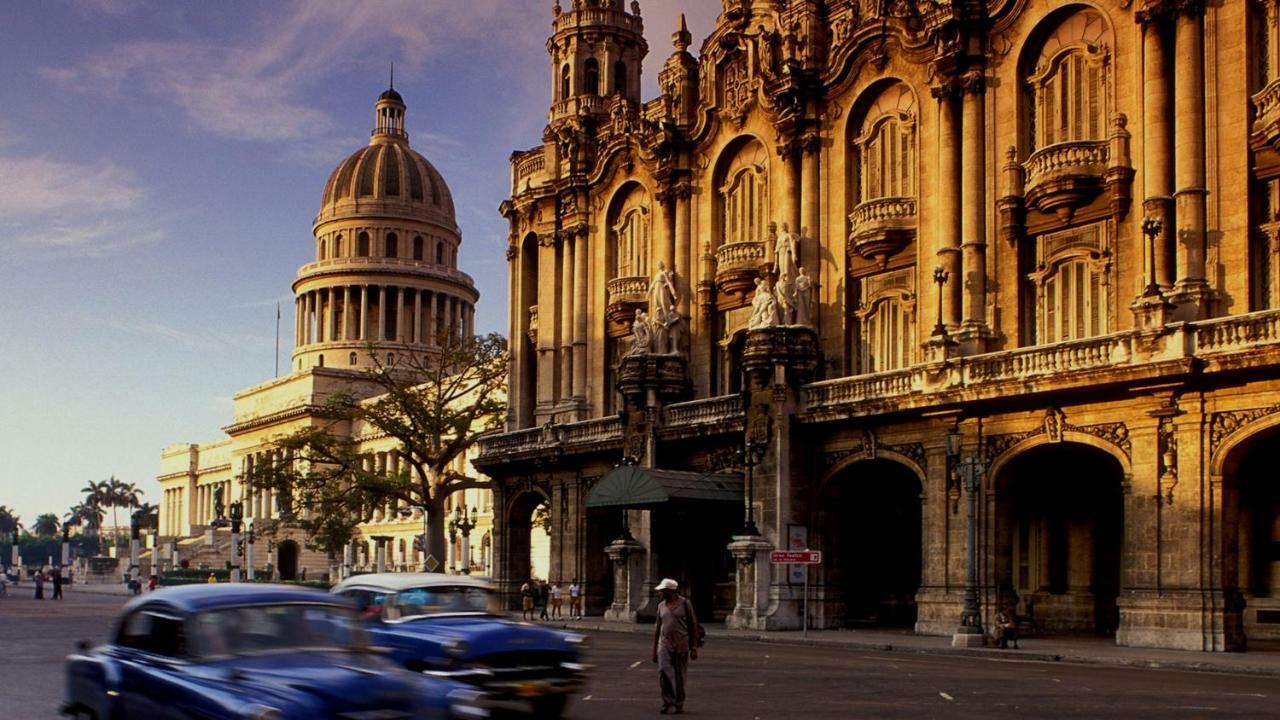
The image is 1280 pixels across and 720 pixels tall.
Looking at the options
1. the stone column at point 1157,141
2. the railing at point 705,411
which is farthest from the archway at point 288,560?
the stone column at point 1157,141

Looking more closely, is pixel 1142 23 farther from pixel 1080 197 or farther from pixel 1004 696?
pixel 1004 696

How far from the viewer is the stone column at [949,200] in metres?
41.0

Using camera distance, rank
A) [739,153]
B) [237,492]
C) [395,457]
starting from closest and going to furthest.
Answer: [739,153]
[395,457]
[237,492]

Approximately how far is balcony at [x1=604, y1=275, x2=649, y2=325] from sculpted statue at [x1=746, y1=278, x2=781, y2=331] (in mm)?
10511

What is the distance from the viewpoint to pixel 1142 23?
120 feet

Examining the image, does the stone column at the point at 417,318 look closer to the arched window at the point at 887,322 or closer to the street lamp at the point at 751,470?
the arched window at the point at 887,322

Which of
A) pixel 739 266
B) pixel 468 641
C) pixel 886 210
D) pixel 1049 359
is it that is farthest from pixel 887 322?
pixel 468 641

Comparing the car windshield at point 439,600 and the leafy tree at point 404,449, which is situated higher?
the leafy tree at point 404,449

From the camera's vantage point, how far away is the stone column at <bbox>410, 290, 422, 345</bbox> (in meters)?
142

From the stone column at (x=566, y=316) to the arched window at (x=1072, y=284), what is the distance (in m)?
23.8

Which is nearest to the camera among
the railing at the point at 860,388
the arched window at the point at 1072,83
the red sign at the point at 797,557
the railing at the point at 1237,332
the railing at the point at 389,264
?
the railing at the point at 1237,332

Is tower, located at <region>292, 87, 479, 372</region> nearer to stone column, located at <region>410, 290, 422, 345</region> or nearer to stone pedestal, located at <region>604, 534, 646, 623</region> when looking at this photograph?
stone column, located at <region>410, 290, 422, 345</region>

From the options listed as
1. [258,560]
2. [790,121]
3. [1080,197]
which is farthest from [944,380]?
[258,560]

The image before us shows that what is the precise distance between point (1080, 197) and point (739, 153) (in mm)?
15999
